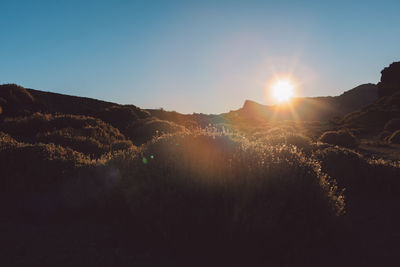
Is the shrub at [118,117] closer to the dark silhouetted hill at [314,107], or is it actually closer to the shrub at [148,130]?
the shrub at [148,130]

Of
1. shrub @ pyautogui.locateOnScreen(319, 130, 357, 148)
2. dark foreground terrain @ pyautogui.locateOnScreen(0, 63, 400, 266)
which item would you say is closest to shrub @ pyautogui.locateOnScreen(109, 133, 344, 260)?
dark foreground terrain @ pyautogui.locateOnScreen(0, 63, 400, 266)

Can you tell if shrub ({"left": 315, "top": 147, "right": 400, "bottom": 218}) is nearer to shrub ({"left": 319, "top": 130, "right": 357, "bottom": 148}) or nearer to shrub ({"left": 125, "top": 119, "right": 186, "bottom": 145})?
shrub ({"left": 125, "top": 119, "right": 186, "bottom": 145})

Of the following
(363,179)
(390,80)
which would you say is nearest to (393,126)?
(363,179)

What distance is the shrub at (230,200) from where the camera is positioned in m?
4.73

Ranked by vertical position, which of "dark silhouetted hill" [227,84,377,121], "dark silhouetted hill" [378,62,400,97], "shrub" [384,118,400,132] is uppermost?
"dark silhouetted hill" [378,62,400,97]

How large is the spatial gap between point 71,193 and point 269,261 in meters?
4.78

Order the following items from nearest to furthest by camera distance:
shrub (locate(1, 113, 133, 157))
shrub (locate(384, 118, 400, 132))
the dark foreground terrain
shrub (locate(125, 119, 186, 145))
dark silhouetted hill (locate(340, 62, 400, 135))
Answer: the dark foreground terrain < shrub (locate(1, 113, 133, 157)) < shrub (locate(125, 119, 186, 145)) < shrub (locate(384, 118, 400, 132)) < dark silhouetted hill (locate(340, 62, 400, 135))

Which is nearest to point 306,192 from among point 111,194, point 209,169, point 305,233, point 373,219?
point 305,233

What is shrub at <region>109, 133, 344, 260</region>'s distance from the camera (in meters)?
4.73

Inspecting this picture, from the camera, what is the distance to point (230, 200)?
500 centimetres

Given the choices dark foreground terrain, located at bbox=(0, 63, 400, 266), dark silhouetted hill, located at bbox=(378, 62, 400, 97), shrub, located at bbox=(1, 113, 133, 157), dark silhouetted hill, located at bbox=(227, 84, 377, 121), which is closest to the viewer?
dark foreground terrain, located at bbox=(0, 63, 400, 266)

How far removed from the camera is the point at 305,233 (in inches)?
188

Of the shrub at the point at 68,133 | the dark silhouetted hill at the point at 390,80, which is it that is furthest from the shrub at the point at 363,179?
the dark silhouetted hill at the point at 390,80

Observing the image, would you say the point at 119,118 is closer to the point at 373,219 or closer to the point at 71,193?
the point at 71,193
